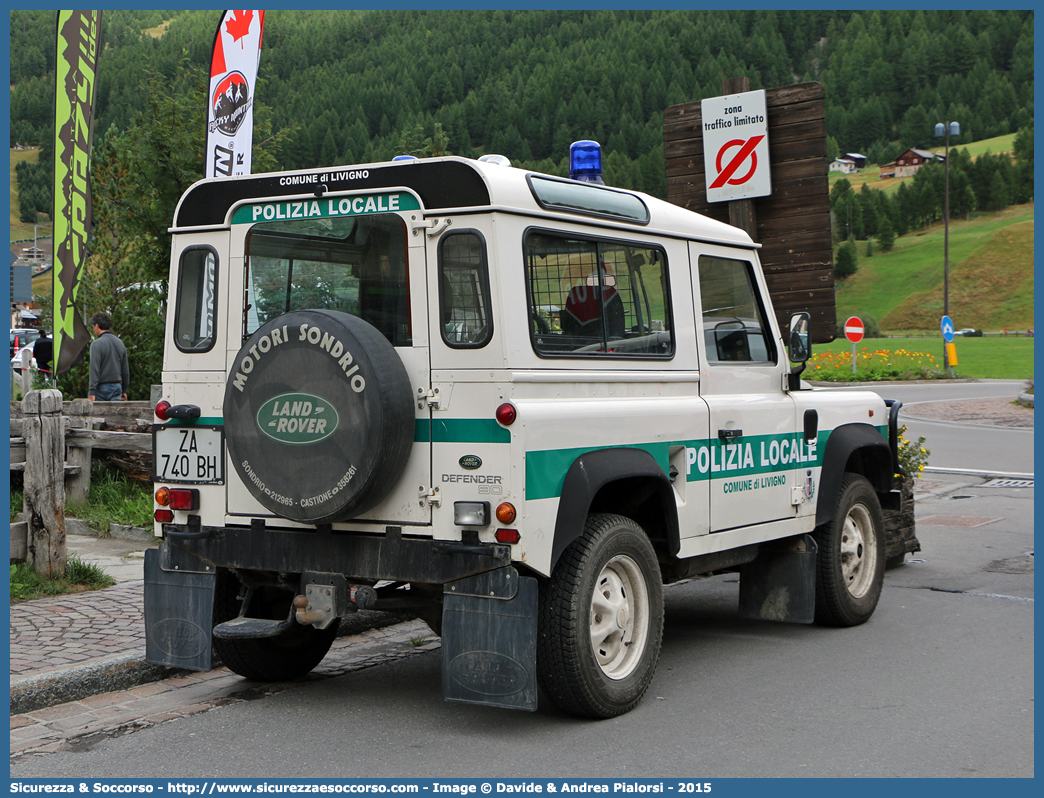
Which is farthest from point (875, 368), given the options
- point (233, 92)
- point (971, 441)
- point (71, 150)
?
point (71, 150)

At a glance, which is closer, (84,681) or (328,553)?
(328,553)

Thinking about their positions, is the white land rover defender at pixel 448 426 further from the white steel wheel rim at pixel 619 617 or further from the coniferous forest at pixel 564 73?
the coniferous forest at pixel 564 73

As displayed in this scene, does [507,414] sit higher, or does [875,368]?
[875,368]

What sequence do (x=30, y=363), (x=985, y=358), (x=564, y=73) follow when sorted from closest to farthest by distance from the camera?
(x=30, y=363)
(x=985, y=358)
(x=564, y=73)

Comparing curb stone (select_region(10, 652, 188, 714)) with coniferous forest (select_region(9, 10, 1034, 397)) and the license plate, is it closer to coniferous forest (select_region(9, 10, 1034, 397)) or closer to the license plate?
the license plate

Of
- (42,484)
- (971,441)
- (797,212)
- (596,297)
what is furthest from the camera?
(971,441)

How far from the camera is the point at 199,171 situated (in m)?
12.5

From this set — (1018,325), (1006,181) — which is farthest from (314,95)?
(1006,181)

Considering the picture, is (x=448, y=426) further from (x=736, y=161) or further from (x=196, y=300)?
(x=736, y=161)

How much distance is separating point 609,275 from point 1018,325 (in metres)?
108

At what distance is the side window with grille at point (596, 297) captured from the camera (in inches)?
191

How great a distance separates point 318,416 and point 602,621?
158 cm

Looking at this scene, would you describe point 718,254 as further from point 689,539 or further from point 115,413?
point 115,413

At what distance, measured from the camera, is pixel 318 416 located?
15.3 ft
